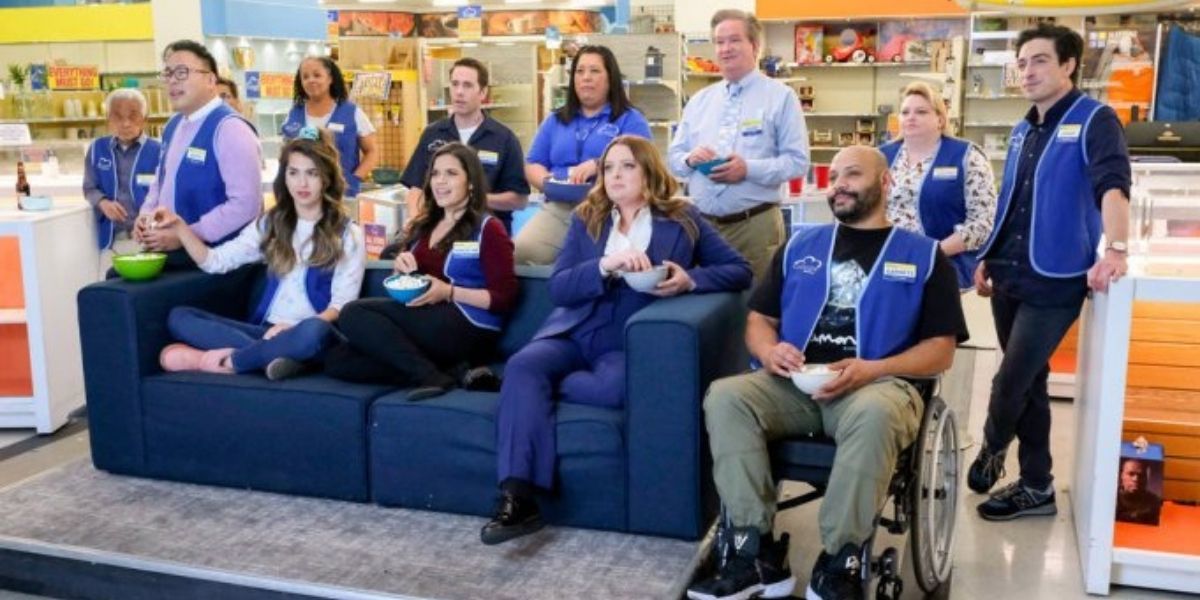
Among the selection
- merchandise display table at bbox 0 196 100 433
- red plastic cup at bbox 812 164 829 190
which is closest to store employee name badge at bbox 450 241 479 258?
merchandise display table at bbox 0 196 100 433

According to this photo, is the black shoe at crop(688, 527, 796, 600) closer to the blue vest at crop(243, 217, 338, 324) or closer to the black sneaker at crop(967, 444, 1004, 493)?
the black sneaker at crop(967, 444, 1004, 493)

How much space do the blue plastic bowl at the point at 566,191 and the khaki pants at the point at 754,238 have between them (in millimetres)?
543

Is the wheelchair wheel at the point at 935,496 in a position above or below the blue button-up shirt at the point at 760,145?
below

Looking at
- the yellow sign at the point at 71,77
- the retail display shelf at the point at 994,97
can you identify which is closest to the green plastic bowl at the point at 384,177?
the retail display shelf at the point at 994,97

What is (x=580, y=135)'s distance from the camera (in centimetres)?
441

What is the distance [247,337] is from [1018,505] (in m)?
2.62

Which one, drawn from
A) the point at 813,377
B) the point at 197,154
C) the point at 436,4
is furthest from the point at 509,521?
the point at 436,4

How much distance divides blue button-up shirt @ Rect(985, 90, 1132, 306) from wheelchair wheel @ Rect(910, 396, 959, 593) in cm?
58

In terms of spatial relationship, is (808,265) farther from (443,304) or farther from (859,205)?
(443,304)

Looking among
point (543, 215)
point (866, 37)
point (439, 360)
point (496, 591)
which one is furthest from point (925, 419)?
point (866, 37)

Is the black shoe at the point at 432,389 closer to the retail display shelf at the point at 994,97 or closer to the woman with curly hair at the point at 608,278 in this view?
the woman with curly hair at the point at 608,278

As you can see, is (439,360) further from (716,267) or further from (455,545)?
(716,267)

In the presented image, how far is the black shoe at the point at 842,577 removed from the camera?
2705 millimetres

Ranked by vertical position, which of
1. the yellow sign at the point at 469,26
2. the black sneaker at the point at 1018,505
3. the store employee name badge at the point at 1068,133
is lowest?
the black sneaker at the point at 1018,505
